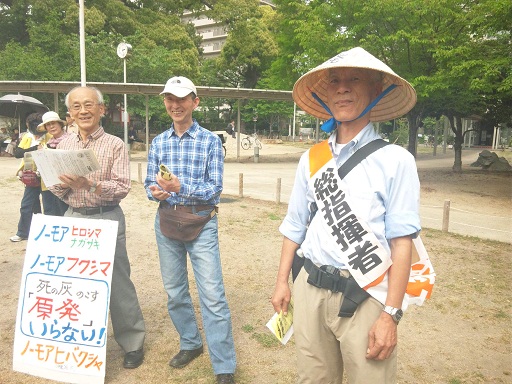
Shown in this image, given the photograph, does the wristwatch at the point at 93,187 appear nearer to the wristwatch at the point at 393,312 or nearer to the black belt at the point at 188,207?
the black belt at the point at 188,207

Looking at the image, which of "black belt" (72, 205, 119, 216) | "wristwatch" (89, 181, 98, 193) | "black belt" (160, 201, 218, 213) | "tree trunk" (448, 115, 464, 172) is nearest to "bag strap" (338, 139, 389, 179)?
"black belt" (160, 201, 218, 213)

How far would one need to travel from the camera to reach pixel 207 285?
2.90 m

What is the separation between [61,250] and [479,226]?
8.10m

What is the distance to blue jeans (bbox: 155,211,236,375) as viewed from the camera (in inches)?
114

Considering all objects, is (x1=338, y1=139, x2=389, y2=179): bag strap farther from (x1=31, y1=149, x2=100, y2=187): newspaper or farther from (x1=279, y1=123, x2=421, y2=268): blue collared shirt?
(x1=31, y1=149, x2=100, y2=187): newspaper

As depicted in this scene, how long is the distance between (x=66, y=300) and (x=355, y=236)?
199 centimetres

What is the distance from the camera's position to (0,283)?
484 centimetres

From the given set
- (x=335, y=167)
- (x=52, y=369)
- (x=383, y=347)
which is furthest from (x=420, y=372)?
(x=52, y=369)

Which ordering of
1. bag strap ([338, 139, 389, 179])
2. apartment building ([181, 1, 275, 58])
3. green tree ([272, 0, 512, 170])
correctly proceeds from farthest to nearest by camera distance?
1. apartment building ([181, 1, 275, 58])
2. green tree ([272, 0, 512, 170])
3. bag strap ([338, 139, 389, 179])

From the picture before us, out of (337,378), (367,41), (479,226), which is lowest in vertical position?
(479,226)

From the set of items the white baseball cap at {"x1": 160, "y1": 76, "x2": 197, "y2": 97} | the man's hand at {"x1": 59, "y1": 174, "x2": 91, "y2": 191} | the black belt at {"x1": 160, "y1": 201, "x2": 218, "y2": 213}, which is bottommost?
the black belt at {"x1": 160, "y1": 201, "x2": 218, "y2": 213}

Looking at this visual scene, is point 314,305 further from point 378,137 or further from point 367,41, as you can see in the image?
point 367,41

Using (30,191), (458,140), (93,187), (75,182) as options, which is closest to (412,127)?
(458,140)

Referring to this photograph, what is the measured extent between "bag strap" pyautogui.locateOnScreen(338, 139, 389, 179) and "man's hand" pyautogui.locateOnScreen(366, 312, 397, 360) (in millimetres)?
605
